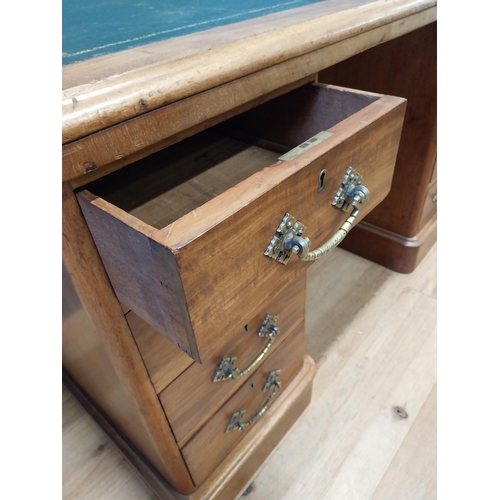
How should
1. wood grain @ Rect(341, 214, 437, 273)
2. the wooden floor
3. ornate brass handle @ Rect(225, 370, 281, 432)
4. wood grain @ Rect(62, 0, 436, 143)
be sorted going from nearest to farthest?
wood grain @ Rect(62, 0, 436, 143) < ornate brass handle @ Rect(225, 370, 281, 432) < the wooden floor < wood grain @ Rect(341, 214, 437, 273)

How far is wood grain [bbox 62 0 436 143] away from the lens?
0.90ft

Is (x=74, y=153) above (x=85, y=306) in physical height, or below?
above

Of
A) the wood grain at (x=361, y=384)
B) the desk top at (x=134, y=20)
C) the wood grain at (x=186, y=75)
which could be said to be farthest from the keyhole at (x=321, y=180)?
the wood grain at (x=361, y=384)

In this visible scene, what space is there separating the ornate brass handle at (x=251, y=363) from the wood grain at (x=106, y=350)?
9 cm

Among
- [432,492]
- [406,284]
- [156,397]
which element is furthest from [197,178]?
[406,284]

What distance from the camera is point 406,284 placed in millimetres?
1156

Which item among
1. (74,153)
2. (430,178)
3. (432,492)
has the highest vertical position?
(74,153)

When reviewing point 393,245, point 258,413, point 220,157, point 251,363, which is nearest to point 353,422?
point 258,413

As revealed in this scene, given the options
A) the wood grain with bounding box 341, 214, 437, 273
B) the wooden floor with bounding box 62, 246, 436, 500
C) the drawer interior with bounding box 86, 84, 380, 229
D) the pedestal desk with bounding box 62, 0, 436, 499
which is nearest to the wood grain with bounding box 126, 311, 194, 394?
the pedestal desk with bounding box 62, 0, 436, 499

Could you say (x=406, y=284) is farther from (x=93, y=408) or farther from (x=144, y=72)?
(x=144, y=72)

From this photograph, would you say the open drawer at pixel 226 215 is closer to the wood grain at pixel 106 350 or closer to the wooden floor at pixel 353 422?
the wood grain at pixel 106 350

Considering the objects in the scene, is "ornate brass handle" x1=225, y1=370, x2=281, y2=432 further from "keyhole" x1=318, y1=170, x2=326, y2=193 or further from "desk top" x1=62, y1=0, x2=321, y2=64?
"desk top" x1=62, y1=0, x2=321, y2=64

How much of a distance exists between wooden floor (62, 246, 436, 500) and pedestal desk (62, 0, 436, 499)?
86 millimetres

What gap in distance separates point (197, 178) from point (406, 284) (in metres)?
0.85
